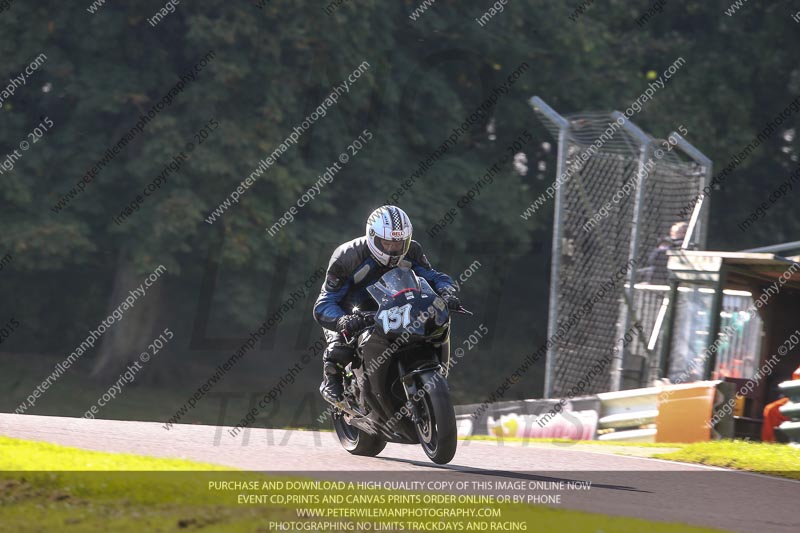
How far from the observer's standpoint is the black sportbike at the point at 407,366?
8789 millimetres

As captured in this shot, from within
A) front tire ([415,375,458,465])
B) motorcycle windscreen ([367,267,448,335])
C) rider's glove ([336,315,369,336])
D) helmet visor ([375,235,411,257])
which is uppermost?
helmet visor ([375,235,411,257])

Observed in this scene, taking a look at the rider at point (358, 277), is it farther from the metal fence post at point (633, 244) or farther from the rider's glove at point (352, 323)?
the metal fence post at point (633, 244)

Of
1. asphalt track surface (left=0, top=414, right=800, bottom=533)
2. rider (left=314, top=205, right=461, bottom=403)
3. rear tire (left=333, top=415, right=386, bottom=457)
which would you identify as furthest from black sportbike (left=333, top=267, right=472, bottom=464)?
rear tire (left=333, top=415, right=386, bottom=457)

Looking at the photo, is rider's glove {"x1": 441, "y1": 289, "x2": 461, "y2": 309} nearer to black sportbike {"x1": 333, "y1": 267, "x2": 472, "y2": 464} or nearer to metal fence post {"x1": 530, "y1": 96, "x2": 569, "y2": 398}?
black sportbike {"x1": 333, "y1": 267, "x2": 472, "y2": 464}

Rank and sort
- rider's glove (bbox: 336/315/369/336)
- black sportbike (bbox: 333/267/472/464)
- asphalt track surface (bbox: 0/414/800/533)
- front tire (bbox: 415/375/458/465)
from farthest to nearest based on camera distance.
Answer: rider's glove (bbox: 336/315/369/336) < black sportbike (bbox: 333/267/472/464) < front tire (bbox: 415/375/458/465) < asphalt track surface (bbox: 0/414/800/533)

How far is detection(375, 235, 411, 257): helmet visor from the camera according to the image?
933 cm

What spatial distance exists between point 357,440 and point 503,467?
4.12 feet

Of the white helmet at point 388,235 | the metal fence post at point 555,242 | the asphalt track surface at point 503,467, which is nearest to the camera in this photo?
the asphalt track surface at point 503,467

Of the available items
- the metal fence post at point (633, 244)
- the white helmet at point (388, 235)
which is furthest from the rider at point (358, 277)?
the metal fence post at point (633, 244)

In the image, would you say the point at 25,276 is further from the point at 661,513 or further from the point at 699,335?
the point at 661,513

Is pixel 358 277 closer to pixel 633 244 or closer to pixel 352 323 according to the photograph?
pixel 352 323

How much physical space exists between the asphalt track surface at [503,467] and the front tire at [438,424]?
17 centimetres

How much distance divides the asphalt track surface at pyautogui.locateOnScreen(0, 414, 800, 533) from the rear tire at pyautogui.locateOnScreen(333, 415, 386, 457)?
107 mm

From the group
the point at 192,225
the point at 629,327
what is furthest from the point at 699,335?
the point at 192,225
